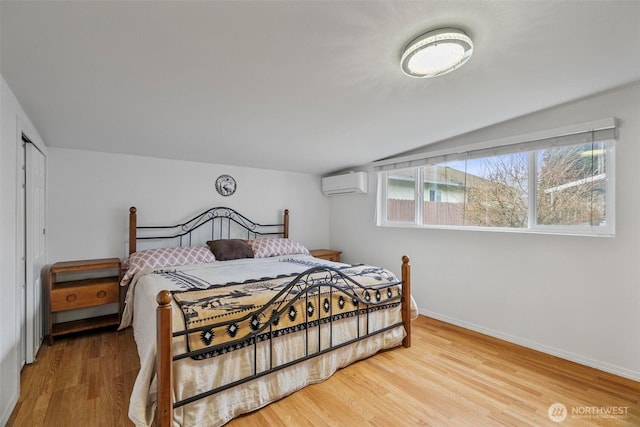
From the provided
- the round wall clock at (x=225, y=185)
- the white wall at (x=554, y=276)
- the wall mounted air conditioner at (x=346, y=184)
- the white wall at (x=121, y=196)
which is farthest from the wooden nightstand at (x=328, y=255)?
the round wall clock at (x=225, y=185)

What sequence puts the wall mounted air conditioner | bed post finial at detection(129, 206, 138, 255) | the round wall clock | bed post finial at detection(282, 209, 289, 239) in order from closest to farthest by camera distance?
1. bed post finial at detection(129, 206, 138, 255)
2. the round wall clock
3. the wall mounted air conditioner
4. bed post finial at detection(282, 209, 289, 239)

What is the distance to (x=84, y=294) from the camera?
2.85m

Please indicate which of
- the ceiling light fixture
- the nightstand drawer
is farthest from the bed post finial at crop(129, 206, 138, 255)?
the ceiling light fixture

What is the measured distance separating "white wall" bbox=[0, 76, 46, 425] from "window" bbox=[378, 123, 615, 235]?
368 cm

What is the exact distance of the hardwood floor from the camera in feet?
5.81

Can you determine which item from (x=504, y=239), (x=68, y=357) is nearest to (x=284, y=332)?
(x=68, y=357)

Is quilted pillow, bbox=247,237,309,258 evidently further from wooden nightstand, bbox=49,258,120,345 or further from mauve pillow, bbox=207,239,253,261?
wooden nightstand, bbox=49,258,120,345

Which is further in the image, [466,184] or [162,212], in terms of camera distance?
[162,212]

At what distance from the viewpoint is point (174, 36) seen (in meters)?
1.51

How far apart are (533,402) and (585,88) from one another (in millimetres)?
2414

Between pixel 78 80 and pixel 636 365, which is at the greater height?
pixel 78 80

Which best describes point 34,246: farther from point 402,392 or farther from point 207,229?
point 402,392

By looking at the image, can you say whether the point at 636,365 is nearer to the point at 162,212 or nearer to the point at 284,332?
the point at 284,332

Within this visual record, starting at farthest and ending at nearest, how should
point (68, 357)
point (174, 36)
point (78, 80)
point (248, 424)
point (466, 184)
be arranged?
point (466, 184) → point (68, 357) → point (78, 80) → point (248, 424) → point (174, 36)
